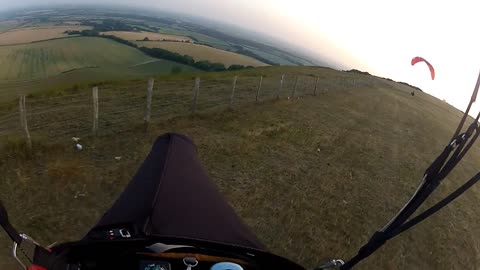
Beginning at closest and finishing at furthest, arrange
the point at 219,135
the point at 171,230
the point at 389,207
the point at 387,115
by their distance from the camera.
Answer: the point at 171,230
the point at 389,207
the point at 219,135
the point at 387,115

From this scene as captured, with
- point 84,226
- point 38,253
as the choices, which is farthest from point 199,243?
point 84,226

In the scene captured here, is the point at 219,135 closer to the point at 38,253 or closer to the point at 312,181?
the point at 312,181

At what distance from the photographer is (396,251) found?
26.0 ft

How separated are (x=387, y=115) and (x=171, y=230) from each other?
25.2 m

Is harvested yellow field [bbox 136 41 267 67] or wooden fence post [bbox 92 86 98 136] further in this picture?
harvested yellow field [bbox 136 41 267 67]

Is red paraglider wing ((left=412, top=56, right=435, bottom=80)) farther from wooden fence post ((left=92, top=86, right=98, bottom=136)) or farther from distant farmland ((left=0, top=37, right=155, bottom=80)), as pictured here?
distant farmland ((left=0, top=37, right=155, bottom=80))

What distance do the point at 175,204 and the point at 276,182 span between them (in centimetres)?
683

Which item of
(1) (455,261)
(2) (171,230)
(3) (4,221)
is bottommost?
(1) (455,261)

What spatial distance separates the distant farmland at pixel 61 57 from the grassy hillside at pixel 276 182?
1100 inches

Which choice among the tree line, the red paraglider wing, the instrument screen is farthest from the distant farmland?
the red paraglider wing

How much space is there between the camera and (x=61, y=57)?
45156 mm

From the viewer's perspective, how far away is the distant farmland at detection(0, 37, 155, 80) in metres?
38.8

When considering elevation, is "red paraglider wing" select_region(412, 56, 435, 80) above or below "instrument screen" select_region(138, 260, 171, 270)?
above

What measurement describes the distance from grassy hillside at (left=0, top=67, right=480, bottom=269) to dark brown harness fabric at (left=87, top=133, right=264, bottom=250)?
3448mm
